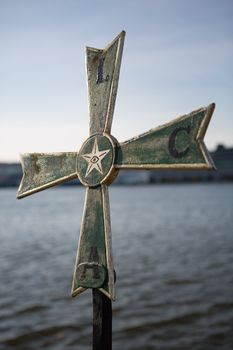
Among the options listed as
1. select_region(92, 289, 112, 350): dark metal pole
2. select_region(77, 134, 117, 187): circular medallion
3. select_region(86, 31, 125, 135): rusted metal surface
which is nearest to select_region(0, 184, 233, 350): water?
select_region(92, 289, 112, 350): dark metal pole

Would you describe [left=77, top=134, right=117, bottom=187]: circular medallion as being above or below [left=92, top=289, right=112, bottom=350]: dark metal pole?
above

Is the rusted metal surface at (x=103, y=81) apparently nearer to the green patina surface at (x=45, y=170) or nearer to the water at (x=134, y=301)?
the green patina surface at (x=45, y=170)

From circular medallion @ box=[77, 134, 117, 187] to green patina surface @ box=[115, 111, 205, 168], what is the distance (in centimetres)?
6

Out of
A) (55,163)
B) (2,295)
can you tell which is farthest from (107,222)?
(2,295)

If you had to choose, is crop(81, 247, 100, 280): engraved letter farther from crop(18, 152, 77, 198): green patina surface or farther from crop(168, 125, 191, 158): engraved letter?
crop(168, 125, 191, 158): engraved letter

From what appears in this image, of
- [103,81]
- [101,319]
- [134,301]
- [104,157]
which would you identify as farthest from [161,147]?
[134,301]

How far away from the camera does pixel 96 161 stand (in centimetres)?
289

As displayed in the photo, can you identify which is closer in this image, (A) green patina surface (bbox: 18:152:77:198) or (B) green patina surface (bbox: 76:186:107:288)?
(B) green patina surface (bbox: 76:186:107:288)

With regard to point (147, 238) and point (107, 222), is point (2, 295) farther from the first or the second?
point (147, 238)

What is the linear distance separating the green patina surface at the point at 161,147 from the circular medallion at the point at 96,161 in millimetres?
64

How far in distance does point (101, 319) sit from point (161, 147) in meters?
1.32

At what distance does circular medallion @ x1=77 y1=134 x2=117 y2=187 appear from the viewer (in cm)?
282

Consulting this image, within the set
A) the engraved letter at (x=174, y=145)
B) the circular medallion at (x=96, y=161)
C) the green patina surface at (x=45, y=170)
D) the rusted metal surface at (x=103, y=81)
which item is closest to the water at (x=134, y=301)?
the green patina surface at (x=45, y=170)

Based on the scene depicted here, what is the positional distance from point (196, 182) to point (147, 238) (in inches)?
5733
